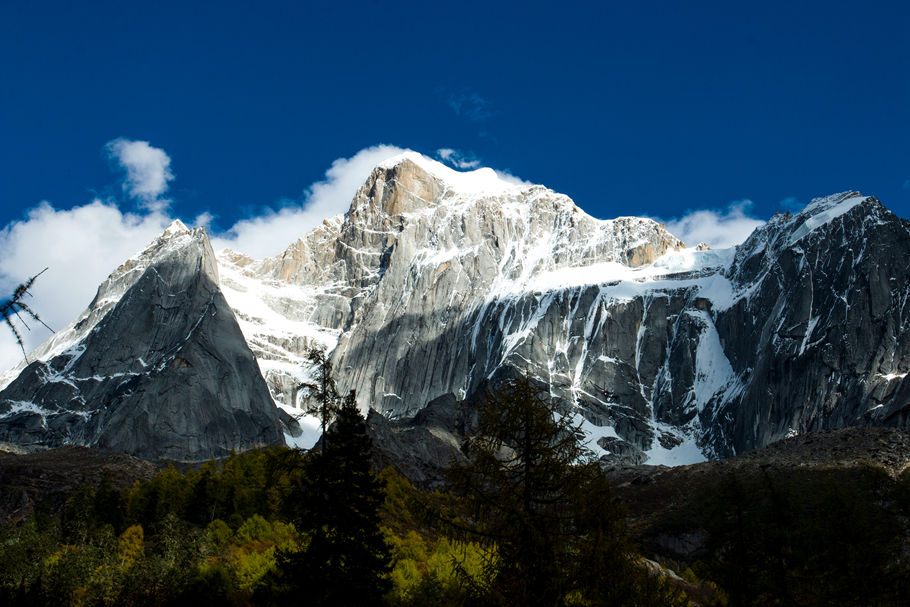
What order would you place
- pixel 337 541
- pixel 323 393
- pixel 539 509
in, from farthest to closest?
pixel 337 541
pixel 323 393
pixel 539 509

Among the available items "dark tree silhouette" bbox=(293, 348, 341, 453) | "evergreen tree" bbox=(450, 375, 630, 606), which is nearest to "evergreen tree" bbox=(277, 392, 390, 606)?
"dark tree silhouette" bbox=(293, 348, 341, 453)

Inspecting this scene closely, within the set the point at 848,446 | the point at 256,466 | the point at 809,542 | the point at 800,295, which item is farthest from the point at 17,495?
the point at 800,295

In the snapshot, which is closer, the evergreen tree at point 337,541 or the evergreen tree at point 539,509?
the evergreen tree at point 539,509

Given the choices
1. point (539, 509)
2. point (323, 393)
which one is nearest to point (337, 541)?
point (323, 393)

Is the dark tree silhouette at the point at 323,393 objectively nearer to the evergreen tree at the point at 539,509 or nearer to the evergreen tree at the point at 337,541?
the evergreen tree at the point at 337,541

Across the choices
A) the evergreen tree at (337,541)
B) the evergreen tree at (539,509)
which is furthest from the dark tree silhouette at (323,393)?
the evergreen tree at (539,509)

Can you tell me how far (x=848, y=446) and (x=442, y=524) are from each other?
96.3m

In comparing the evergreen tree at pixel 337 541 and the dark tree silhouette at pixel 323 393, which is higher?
the dark tree silhouette at pixel 323 393

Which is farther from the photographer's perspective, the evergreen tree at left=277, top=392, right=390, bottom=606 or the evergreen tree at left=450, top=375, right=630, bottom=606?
the evergreen tree at left=277, top=392, right=390, bottom=606

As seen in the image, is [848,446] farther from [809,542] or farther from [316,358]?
[316,358]

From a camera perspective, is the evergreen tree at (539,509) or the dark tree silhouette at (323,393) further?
the dark tree silhouette at (323,393)

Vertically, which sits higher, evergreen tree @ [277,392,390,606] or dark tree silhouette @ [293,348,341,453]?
dark tree silhouette @ [293,348,341,453]

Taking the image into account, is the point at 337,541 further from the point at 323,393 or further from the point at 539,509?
the point at 539,509

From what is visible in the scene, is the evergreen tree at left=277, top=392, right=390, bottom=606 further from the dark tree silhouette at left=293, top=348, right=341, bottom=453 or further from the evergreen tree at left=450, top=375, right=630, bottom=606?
the evergreen tree at left=450, top=375, right=630, bottom=606
